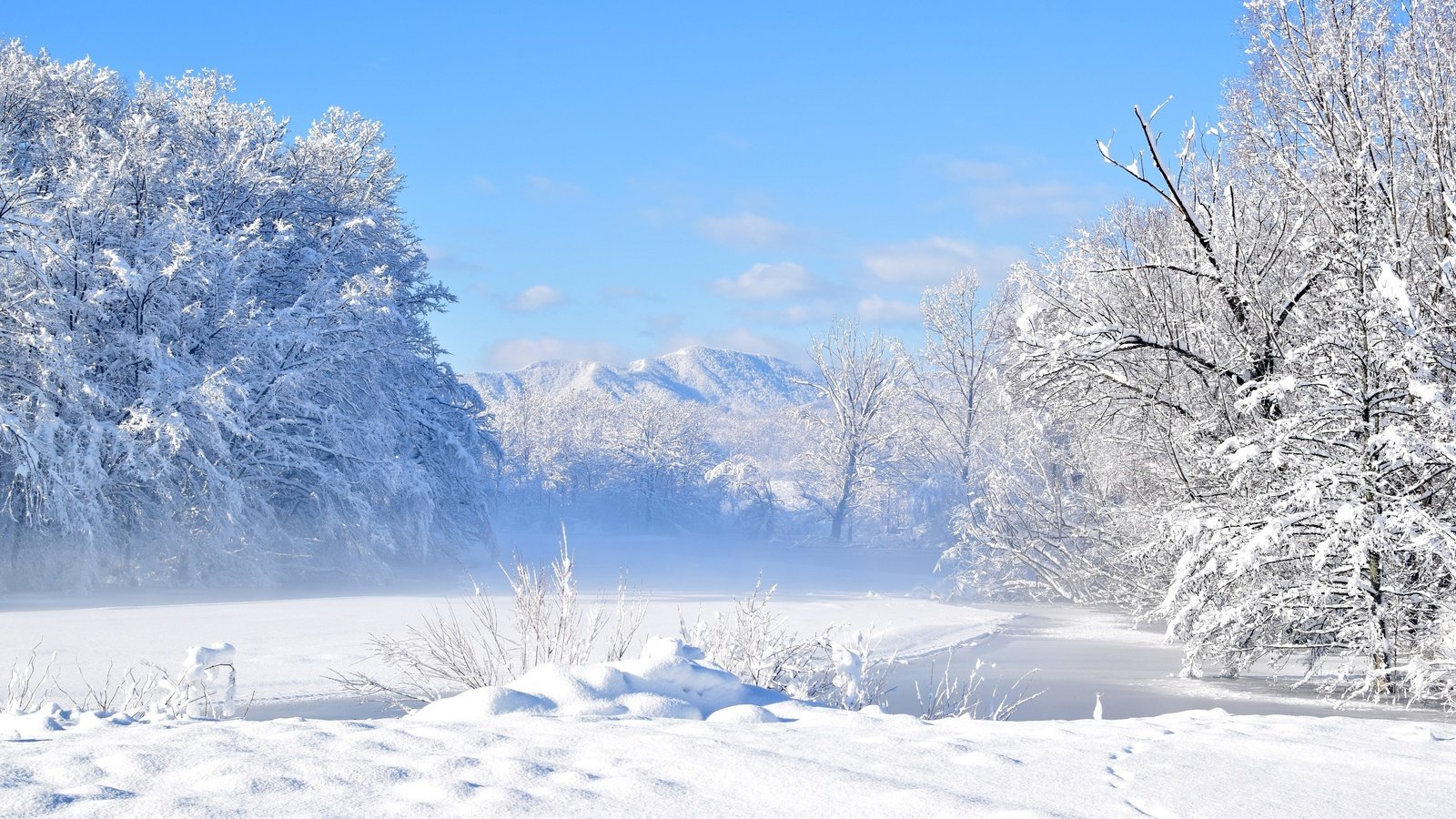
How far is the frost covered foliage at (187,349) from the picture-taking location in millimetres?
15203

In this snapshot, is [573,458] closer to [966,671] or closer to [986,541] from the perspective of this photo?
[986,541]

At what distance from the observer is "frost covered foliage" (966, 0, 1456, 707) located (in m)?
6.98

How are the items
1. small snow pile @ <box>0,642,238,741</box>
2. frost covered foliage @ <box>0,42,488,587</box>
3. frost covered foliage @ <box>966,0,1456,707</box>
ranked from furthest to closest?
frost covered foliage @ <box>0,42,488,587</box>
frost covered foliage @ <box>966,0,1456,707</box>
small snow pile @ <box>0,642,238,741</box>

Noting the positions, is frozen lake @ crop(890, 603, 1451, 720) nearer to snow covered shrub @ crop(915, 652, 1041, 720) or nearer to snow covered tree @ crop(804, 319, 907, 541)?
snow covered shrub @ crop(915, 652, 1041, 720)

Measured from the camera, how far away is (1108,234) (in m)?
12.5

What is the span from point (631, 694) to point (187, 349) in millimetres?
15606

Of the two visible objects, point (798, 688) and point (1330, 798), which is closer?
point (1330, 798)

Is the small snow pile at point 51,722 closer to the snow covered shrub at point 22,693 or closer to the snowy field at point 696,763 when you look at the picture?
the snowy field at point 696,763

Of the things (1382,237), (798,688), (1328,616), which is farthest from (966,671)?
(1382,237)

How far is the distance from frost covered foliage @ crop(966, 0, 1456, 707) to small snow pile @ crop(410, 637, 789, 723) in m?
3.89

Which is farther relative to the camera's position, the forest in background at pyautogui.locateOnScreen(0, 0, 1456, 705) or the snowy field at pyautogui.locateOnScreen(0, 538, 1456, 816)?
the forest in background at pyautogui.locateOnScreen(0, 0, 1456, 705)

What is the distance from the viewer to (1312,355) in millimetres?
7777

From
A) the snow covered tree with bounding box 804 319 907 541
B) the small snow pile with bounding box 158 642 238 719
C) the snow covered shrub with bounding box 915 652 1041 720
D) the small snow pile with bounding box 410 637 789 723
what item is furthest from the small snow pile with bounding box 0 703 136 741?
the snow covered tree with bounding box 804 319 907 541

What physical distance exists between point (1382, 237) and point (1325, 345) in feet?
2.68
